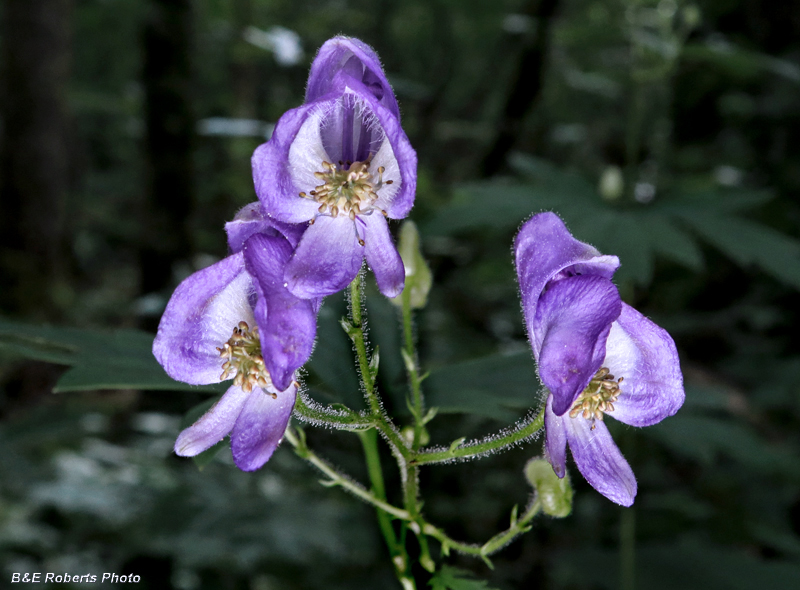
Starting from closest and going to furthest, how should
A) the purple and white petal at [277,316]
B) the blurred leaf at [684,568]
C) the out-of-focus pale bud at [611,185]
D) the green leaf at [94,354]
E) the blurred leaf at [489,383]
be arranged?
the purple and white petal at [277,316]
the green leaf at [94,354]
the blurred leaf at [489,383]
the blurred leaf at [684,568]
the out-of-focus pale bud at [611,185]

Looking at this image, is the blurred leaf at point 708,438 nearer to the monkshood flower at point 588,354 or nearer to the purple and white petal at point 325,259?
the monkshood flower at point 588,354

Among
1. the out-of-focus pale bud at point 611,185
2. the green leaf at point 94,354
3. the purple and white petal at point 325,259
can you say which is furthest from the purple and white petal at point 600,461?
the out-of-focus pale bud at point 611,185

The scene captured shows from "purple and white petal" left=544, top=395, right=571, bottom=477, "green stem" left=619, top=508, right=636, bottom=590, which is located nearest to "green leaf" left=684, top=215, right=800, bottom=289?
Answer: "green stem" left=619, top=508, right=636, bottom=590

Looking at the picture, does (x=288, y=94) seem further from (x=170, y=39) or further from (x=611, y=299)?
(x=611, y=299)

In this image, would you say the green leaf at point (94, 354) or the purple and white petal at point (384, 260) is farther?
the green leaf at point (94, 354)

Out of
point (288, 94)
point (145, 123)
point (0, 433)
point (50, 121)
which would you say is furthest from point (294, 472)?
point (288, 94)
